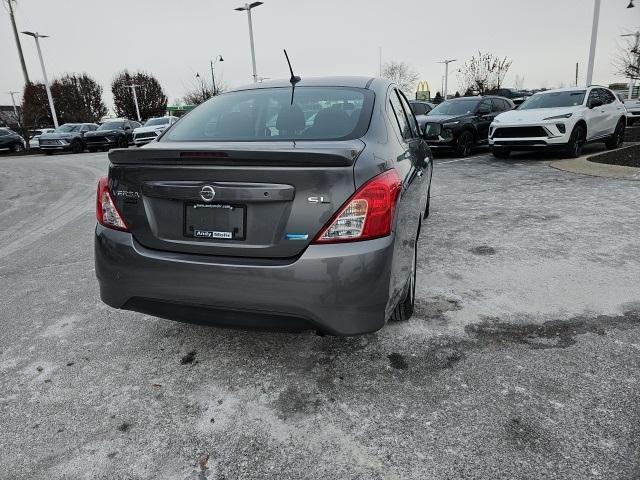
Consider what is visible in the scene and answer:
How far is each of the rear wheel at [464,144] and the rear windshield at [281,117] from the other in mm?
10364

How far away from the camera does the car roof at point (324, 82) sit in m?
3.41

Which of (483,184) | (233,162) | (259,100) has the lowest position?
(483,184)

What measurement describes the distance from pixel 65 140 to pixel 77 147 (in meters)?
0.76

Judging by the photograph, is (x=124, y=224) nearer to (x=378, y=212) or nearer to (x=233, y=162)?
(x=233, y=162)

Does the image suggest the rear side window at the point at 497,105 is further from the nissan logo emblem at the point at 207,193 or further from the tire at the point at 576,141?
the nissan logo emblem at the point at 207,193

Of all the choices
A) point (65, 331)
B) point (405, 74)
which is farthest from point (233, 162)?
point (405, 74)

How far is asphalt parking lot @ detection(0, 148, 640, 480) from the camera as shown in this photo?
6.73 feet

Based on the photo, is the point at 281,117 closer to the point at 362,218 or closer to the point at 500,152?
the point at 362,218

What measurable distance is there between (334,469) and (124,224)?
1661mm

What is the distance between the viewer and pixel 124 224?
2629 mm

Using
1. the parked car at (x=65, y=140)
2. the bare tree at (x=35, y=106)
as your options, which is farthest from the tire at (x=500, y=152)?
the bare tree at (x=35, y=106)

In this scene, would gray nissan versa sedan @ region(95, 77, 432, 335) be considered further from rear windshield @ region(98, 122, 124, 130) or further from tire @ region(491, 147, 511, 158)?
rear windshield @ region(98, 122, 124, 130)

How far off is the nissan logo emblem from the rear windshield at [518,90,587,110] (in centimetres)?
1149

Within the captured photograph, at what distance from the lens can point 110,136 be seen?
2339 centimetres
